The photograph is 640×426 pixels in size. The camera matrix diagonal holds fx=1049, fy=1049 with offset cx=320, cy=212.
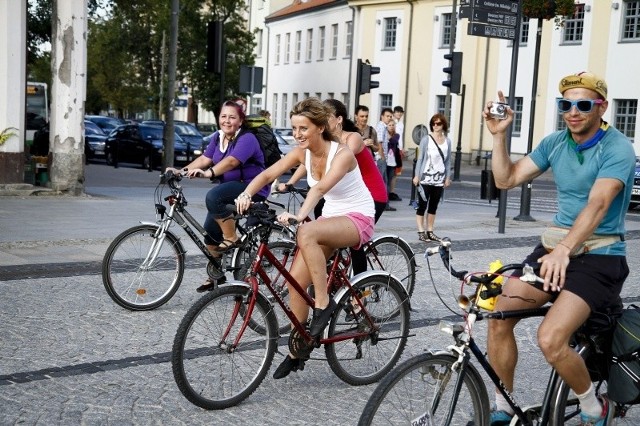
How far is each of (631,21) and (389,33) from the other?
15.6 metres

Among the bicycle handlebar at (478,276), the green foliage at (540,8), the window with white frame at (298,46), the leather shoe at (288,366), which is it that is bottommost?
the leather shoe at (288,366)

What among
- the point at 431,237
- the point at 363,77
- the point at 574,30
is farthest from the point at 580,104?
the point at 574,30

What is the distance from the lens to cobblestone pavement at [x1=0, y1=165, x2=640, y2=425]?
5516 mm

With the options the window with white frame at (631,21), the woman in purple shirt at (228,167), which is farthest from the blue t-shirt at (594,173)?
the window with white frame at (631,21)

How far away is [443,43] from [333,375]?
4448cm

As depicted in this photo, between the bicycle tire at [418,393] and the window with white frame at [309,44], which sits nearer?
the bicycle tire at [418,393]

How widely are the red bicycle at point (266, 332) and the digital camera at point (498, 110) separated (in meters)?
1.69

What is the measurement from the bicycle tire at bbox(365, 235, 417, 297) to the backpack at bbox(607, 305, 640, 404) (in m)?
3.65

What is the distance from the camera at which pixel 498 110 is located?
4.62 meters

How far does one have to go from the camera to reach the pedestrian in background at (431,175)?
14289mm

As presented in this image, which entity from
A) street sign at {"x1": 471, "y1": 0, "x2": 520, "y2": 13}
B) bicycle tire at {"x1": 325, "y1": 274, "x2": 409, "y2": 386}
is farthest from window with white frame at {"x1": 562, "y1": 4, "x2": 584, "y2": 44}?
bicycle tire at {"x1": 325, "y1": 274, "x2": 409, "y2": 386}

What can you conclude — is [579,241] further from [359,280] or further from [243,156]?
[243,156]

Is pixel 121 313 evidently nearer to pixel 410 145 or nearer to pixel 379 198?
pixel 379 198

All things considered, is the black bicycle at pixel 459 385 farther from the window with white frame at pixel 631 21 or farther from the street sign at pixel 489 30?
the window with white frame at pixel 631 21
